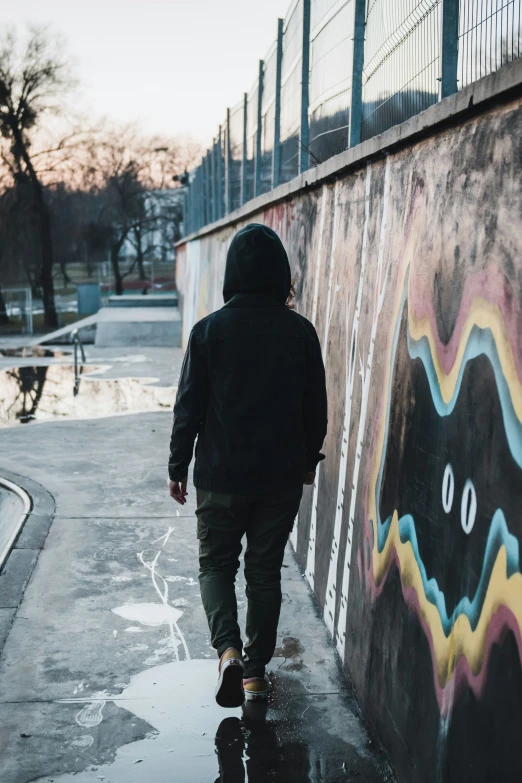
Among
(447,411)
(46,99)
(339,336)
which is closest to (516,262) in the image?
(447,411)

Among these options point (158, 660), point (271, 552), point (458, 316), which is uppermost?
point (458, 316)

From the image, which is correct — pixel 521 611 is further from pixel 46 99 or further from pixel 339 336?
pixel 46 99

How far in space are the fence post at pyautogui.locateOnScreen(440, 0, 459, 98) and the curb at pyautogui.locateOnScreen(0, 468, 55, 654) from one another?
3.23 metres

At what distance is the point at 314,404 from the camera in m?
3.70

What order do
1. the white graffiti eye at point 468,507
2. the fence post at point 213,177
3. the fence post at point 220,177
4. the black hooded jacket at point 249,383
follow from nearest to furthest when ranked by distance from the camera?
the white graffiti eye at point 468,507, the black hooded jacket at point 249,383, the fence post at point 220,177, the fence post at point 213,177

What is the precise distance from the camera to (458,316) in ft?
8.83

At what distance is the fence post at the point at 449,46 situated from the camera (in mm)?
3209

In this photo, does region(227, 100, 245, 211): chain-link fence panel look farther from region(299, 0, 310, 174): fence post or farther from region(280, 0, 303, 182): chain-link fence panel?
region(299, 0, 310, 174): fence post

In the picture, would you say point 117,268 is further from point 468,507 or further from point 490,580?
point 490,580

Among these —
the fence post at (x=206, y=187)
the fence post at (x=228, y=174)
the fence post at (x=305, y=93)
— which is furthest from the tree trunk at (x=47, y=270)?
the fence post at (x=305, y=93)

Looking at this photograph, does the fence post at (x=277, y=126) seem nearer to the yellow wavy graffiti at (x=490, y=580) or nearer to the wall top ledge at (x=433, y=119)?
the wall top ledge at (x=433, y=119)

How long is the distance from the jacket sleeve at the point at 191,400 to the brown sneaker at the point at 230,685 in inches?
33.4

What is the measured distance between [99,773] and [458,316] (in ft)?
6.75

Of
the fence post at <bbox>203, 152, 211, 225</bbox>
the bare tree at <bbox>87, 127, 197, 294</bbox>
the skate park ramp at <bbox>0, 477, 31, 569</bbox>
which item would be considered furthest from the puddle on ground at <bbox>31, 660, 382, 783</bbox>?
the bare tree at <bbox>87, 127, 197, 294</bbox>
